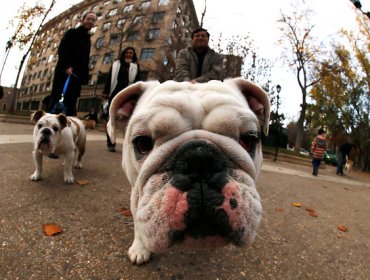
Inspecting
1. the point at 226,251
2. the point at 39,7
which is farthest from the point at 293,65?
the point at 226,251

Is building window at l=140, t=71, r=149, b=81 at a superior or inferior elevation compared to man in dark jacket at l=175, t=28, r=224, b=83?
superior

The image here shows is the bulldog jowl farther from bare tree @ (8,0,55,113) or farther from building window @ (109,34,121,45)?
building window @ (109,34,121,45)

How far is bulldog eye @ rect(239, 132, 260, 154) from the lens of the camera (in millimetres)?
1768

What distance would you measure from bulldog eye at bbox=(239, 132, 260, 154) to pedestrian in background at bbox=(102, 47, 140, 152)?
13.8 ft

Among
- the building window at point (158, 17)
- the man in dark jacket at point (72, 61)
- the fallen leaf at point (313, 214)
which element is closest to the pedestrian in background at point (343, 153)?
the fallen leaf at point (313, 214)

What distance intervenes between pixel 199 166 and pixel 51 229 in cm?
159

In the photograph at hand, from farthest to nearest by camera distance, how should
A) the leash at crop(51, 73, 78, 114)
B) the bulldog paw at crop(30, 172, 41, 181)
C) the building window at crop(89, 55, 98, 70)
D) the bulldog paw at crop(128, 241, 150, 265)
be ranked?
the building window at crop(89, 55, 98, 70)
the leash at crop(51, 73, 78, 114)
the bulldog paw at crop(30, 172, 41, 181)
the bulldog paw at crop(128, 241, 150, 265)

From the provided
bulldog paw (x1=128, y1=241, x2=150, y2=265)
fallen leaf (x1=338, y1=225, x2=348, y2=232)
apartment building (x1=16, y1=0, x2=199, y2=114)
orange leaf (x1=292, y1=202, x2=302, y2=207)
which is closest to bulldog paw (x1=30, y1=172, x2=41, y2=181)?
bulldog paw (x1=128, y1=241, x2=150, y2=265)

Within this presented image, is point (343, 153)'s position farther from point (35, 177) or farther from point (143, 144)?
point (143, 144)

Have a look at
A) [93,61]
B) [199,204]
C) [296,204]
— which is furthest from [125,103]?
[93,61]

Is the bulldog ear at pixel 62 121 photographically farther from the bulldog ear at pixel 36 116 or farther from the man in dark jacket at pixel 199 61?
the man in dark jacket at pixel 199 61

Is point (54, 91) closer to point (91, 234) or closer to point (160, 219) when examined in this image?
point (91, 234)

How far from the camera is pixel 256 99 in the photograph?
232 centimetres

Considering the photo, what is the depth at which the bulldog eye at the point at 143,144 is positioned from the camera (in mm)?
1744
